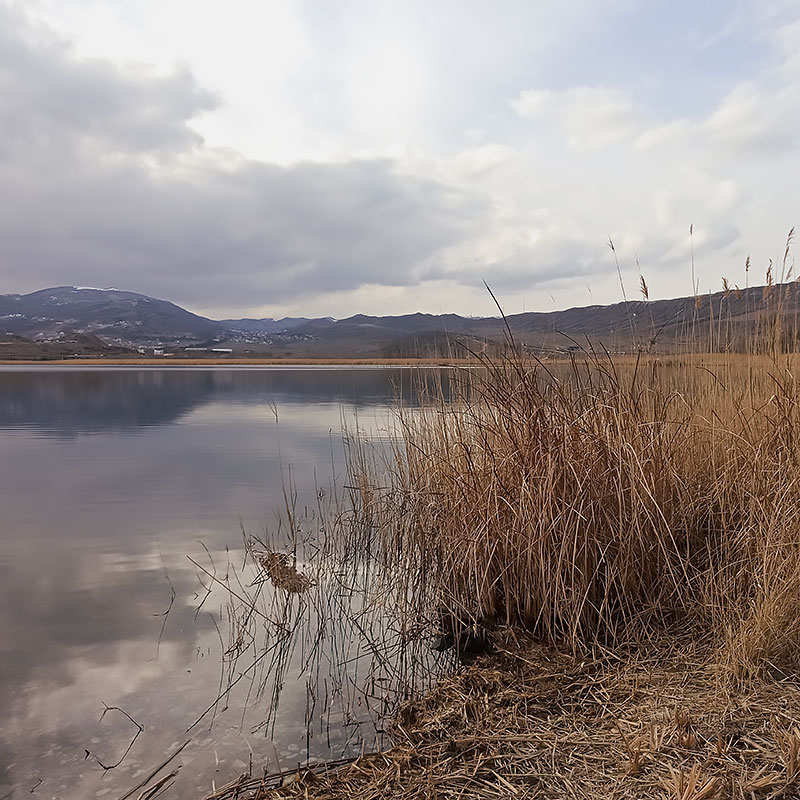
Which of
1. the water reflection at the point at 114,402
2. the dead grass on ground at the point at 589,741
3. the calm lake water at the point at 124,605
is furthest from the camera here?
the water reflection at the point at 114,402

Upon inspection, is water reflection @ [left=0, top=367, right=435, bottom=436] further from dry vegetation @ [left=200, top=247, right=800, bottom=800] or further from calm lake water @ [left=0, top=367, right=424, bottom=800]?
dry vegetation @ [left=200, top=247, right=800, bottom=800]

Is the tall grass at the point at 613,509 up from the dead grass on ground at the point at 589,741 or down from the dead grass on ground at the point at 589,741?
up

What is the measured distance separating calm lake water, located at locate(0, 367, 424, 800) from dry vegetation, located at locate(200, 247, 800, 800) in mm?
598

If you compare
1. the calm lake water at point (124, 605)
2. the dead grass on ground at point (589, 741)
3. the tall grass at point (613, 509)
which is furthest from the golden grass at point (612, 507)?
the calm lake water at point (124, 605)

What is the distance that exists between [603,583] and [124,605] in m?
3.30

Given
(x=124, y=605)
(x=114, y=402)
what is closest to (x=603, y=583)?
(x=124, y=605)

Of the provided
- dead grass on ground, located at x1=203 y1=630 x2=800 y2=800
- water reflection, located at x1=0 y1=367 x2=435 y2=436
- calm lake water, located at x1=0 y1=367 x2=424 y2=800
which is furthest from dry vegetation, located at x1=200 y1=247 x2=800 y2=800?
water reflection, located at x1=0 y1=367 x2=435 y2=436

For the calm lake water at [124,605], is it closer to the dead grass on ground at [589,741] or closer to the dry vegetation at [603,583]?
the dead grass on ground at [589,741]

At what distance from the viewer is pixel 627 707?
2.48 m

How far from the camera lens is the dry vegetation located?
2152 millimetres

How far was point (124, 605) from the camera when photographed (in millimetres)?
4500

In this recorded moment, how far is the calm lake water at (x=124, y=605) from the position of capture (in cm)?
265

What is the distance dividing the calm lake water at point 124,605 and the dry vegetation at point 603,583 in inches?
23.5

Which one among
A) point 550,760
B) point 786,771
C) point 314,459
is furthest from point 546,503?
point 314,459
